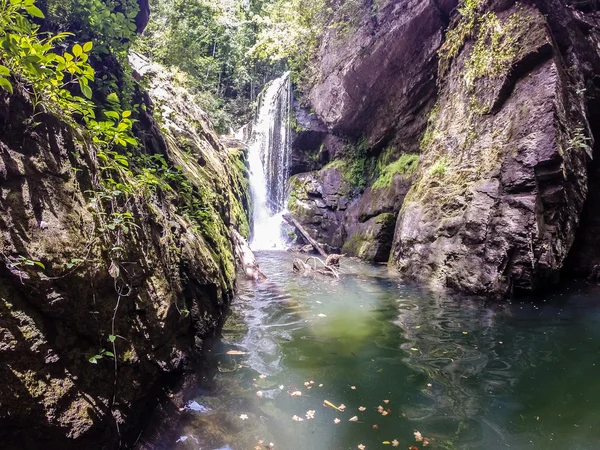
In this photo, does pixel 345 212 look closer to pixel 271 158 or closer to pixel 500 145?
pixel 271 158

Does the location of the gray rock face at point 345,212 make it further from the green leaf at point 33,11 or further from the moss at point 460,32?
the green leaf at point 33,11

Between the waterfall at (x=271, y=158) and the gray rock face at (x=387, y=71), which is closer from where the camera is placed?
the gray rock face at (x=387, y=71)

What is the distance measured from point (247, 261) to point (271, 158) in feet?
40.6

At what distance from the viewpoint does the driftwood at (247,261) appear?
27.8 ft

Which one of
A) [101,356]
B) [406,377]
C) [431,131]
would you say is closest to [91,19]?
[101,356]

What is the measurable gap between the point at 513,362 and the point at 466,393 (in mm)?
1100

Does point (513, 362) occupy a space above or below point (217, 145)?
below

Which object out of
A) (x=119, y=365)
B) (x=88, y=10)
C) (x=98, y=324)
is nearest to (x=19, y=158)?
(x=98, y=324)

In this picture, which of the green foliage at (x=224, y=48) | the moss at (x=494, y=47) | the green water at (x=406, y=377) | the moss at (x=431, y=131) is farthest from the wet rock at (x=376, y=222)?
the green foliage at (x=224, y=48)

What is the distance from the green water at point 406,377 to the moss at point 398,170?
685cm

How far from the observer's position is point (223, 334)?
15.6ft

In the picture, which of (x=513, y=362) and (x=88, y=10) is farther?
(x=513, y=362)

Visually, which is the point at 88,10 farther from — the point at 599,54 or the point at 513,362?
the point at 599,54

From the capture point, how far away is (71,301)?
2104mm
